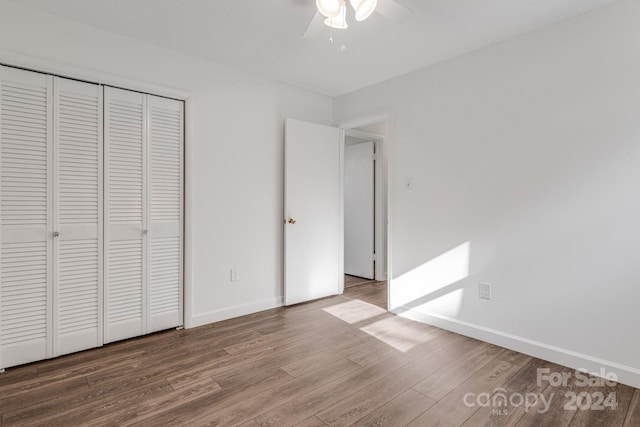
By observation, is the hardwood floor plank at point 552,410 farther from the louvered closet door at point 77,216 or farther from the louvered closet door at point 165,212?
the louvered closet door at point 77,216

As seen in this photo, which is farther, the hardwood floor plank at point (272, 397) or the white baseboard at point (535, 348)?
the white baseboard at point (535, 348)

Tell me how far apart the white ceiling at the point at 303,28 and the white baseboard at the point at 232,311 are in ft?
7.84

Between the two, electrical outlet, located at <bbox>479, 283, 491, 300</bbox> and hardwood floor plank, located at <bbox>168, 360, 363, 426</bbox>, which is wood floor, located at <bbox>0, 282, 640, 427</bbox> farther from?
electrical outlet, located at <bbox>479, 283, 491, 300</bbox>

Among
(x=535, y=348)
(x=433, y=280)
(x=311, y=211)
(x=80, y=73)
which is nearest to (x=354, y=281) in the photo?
(x=311, y=211)

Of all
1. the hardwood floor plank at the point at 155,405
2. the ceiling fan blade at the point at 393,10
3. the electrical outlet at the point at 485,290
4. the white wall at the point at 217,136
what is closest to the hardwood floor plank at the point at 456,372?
the electrical outlet at the point at 485,290

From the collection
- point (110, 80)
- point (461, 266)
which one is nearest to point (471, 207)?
point (461, 266)

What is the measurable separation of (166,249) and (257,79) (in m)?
1.93

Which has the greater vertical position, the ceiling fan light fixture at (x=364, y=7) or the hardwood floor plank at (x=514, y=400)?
the ceiling fan light fixture at (x=364, y=7)

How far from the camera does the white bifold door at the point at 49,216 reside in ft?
7.35

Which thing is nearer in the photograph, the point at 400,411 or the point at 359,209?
the point at 400,411

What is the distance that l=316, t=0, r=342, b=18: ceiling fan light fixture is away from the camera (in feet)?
5.70

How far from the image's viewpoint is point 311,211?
3816mm

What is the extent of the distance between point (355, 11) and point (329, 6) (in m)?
0.18

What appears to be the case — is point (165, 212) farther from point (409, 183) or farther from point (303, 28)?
point (409, 183)
